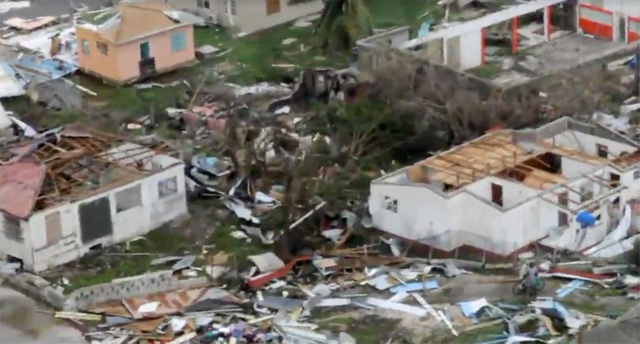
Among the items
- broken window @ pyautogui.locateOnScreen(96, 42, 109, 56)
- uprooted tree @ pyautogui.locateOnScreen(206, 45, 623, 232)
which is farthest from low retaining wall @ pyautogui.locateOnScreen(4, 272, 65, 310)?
broken window @ pyautogui.locateOnScreen(96, 42, 109, 56)

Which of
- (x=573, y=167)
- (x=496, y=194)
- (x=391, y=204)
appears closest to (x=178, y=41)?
(x=391, y=204)

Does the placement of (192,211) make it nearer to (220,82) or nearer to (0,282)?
(0,282)

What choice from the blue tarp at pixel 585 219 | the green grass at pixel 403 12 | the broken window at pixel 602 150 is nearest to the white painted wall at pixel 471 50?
the green grass at pixel 403 12

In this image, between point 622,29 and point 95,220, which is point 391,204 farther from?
point 622,29

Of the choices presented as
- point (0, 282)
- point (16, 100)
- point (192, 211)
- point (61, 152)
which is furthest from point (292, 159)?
point (16, 100)

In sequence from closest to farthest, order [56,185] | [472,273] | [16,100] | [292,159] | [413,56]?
1. [472,273]
2. [56,185]
3. [292,159]
4. [413,56]
5. [16,100]

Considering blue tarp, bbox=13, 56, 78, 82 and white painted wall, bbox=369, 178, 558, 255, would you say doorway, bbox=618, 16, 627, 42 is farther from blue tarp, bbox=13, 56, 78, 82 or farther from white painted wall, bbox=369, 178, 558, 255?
blue tarp, bbox=13, 56, 78, 82
